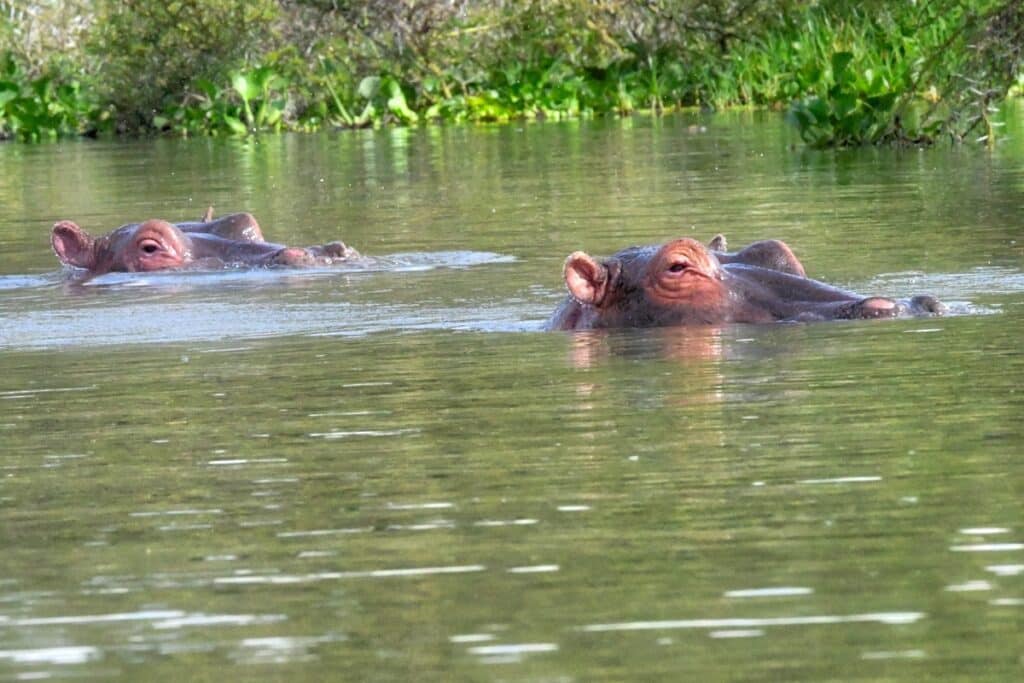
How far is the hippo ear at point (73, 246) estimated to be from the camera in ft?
40.2

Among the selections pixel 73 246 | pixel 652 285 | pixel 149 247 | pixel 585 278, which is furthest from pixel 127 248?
pixel 652 285

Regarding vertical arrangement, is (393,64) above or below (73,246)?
above

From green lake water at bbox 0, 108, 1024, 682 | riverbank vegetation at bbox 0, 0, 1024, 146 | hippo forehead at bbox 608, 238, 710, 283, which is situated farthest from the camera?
riverbank vegetation at bbox 0, 0, 1024, 146

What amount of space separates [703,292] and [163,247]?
478cm

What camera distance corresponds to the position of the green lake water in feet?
12.2

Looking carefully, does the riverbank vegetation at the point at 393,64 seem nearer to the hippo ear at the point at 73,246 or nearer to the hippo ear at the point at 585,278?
the hippo ear at the point at 73,246

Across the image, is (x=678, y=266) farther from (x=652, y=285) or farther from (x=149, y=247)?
(x=149, y=247)

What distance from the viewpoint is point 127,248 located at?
12266 mm

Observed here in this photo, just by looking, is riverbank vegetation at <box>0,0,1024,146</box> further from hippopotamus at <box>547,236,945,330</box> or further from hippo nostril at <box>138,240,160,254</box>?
hippopotamus at <box>547,236,945,330</box>

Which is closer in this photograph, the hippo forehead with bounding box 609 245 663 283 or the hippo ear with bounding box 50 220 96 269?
the hippo forehead with bounding box 609 245 663 283

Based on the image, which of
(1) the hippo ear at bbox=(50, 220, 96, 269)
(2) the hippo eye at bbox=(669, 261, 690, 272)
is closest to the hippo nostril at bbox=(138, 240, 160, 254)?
(1) the hippo ear at bbox=(50, 220, 96, 269)

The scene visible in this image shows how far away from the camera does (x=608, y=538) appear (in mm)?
4453

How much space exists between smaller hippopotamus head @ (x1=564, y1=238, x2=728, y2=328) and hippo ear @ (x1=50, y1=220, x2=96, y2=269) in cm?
465

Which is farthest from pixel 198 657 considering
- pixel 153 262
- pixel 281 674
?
pixel 153 262
